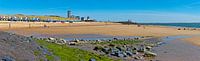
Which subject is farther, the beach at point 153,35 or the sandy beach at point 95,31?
the sandy beach at point 95,31

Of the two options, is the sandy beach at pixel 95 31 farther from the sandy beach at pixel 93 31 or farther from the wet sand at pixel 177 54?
the wet sand at pixel 177 54

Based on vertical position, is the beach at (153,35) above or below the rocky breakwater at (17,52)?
below

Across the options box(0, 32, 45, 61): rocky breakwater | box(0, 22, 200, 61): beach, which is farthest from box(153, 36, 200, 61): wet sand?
box(0, 32, 45, 61): rocky breakwater

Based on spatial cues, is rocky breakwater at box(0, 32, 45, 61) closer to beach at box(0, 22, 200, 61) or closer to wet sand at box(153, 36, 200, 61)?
wet sand at box(153, 36, 200, 61)

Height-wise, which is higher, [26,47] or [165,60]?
[26,47]

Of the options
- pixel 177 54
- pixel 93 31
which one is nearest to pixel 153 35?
pixel 93 31

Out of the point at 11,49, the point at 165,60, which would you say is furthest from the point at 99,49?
the point at 11,49

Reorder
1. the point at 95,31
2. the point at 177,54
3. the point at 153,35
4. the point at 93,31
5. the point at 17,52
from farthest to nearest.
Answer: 1. the point at 95,31
2. the point at 93,31
3. the point at 153,35
4. the point at 177,54
5. the point at 17,52

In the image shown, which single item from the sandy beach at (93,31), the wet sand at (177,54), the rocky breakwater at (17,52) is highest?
the rocky breakwater at (17,52)

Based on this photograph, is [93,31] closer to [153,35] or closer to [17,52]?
[153,35]

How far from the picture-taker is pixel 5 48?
13.7 m

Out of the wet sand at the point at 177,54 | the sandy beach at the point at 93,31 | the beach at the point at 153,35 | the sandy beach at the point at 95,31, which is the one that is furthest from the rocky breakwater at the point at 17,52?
the sandy beach at the point at 93,31

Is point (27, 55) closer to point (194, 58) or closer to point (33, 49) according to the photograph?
point (33, 49)

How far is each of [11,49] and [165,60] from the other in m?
12.1
